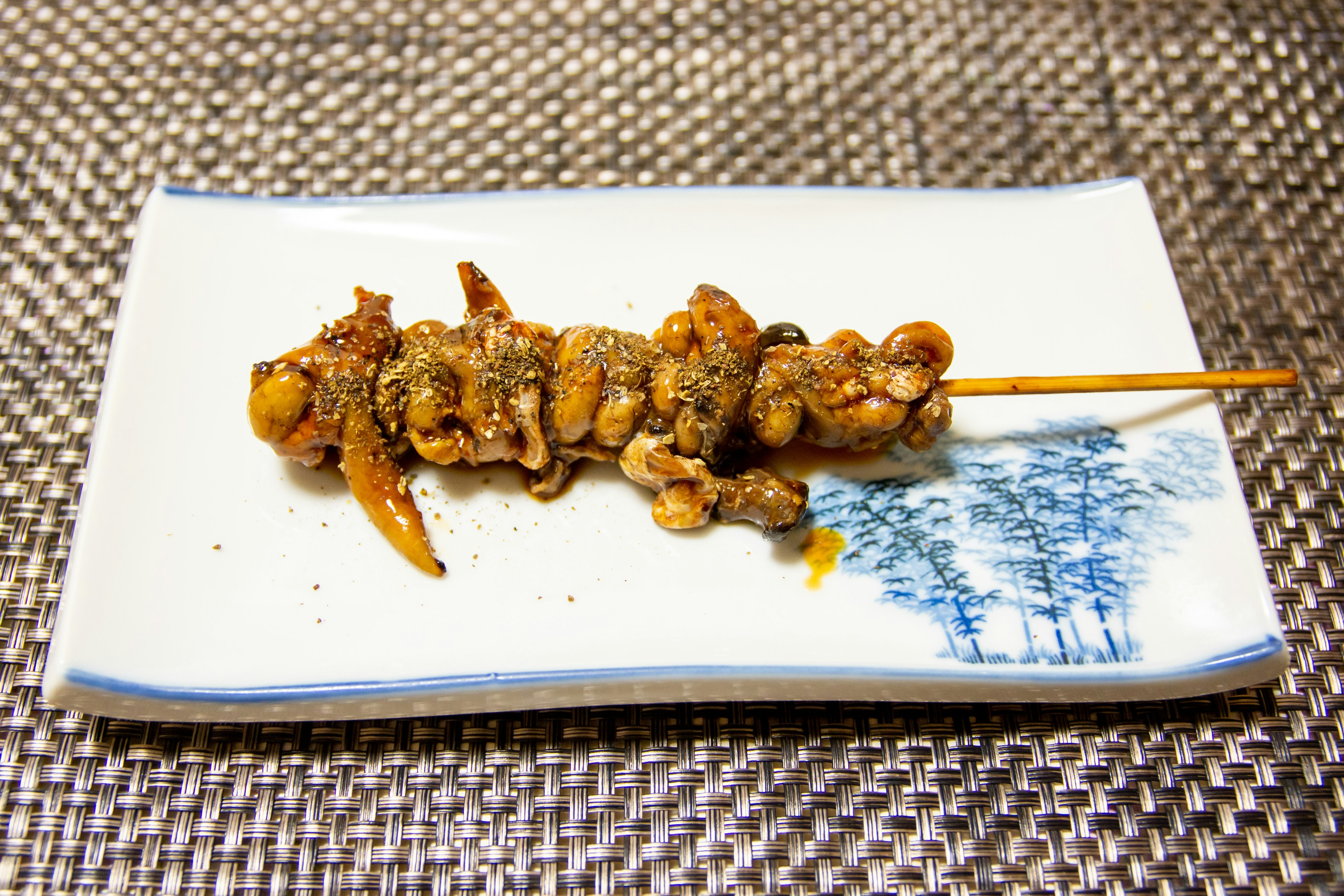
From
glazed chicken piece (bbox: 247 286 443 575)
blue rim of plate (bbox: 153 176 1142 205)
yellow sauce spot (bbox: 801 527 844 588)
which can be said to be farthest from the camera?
blue rim of plate (bbox: 153 176 1142 205)

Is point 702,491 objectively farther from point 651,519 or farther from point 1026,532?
point 1026,532

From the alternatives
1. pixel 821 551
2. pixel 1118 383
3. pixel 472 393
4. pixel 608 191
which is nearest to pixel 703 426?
pixel 821 551

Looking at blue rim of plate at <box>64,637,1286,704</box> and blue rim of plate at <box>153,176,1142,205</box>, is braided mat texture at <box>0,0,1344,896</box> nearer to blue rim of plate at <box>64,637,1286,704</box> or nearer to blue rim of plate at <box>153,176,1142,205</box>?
blue rim of plate at <box>64,637,1286,704</box>

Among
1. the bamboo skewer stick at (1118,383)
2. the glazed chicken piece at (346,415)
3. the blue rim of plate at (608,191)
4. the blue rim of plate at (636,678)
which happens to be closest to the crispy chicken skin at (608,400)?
the glazed chicken piece at (346,415)

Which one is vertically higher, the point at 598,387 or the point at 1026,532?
the point at 598,387

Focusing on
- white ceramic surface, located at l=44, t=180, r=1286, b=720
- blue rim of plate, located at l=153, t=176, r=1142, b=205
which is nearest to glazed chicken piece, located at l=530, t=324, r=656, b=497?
white ceramic surface, located at l=44, t=180, r=1286, b=720

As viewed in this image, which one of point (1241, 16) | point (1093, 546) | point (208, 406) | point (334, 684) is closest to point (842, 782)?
point (1093, 546)

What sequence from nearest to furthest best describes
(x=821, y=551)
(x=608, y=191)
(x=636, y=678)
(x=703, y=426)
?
(x=636, y=678), (x=703, y=426), (x=821, y=551), (x=608, y=191)

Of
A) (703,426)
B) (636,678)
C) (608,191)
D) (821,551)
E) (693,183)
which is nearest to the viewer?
(636,678)
